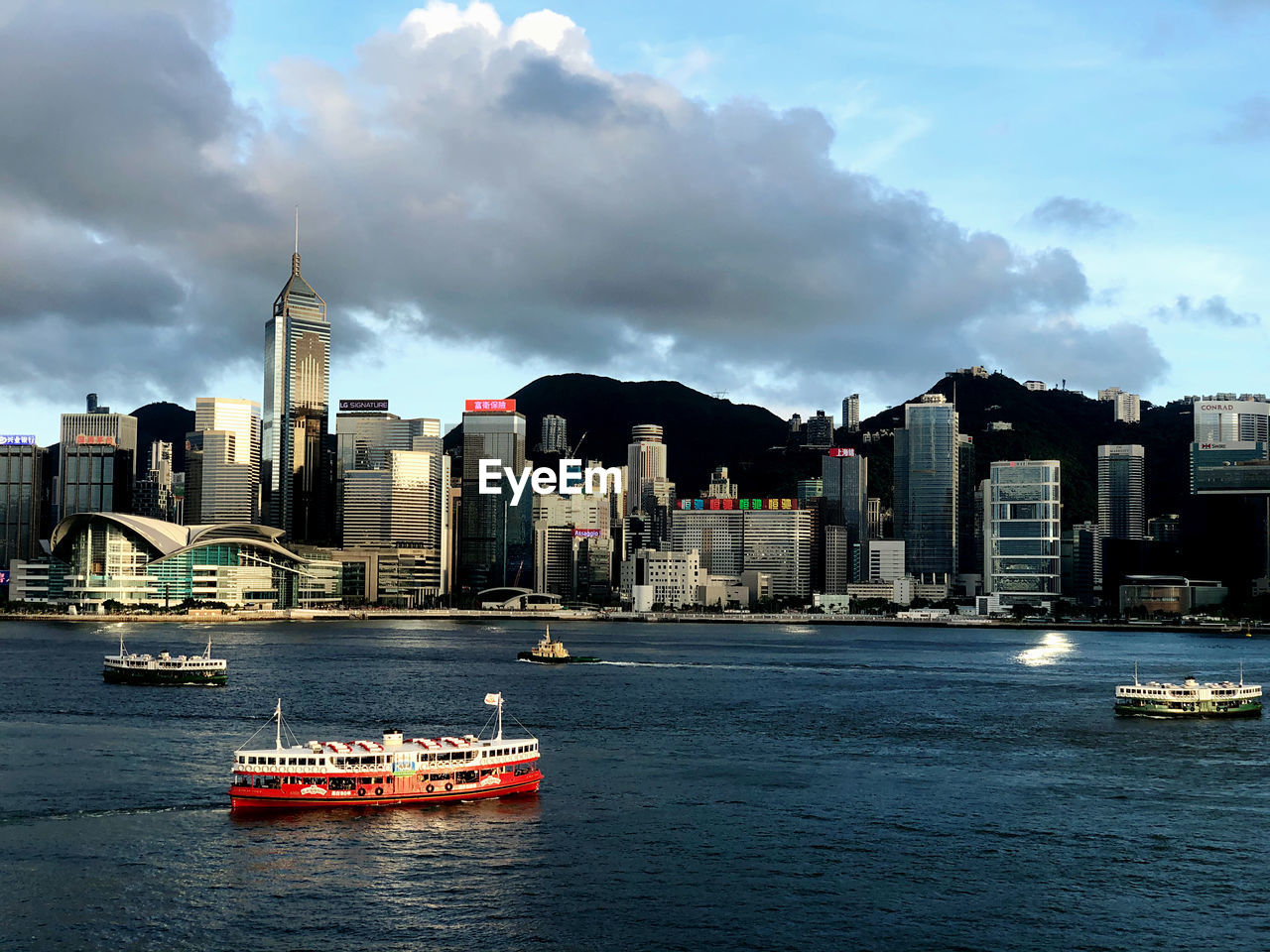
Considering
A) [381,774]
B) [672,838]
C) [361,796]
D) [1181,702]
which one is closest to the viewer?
[672,838]

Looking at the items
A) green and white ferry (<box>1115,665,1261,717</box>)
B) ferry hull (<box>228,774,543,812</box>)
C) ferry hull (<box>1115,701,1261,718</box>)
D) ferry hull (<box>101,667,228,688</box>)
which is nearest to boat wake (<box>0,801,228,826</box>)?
ferry hull (<box>228,774,543,812</box>)

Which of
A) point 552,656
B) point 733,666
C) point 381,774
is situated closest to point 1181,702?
point 733,666

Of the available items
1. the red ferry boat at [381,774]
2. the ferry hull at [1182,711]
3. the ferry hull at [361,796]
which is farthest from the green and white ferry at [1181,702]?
the ferry hull at [361,796]

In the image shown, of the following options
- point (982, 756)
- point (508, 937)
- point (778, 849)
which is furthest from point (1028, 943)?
point (982, 756)

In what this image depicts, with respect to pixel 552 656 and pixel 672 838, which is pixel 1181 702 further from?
pixel 552 656

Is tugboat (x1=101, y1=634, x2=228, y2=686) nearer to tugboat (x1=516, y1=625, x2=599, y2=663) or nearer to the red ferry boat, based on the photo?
tugboat (x1=516, y1=625, x2=599, y2=663)

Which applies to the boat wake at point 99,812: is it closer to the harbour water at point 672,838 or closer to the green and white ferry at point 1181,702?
the harbour water at point 672,838
